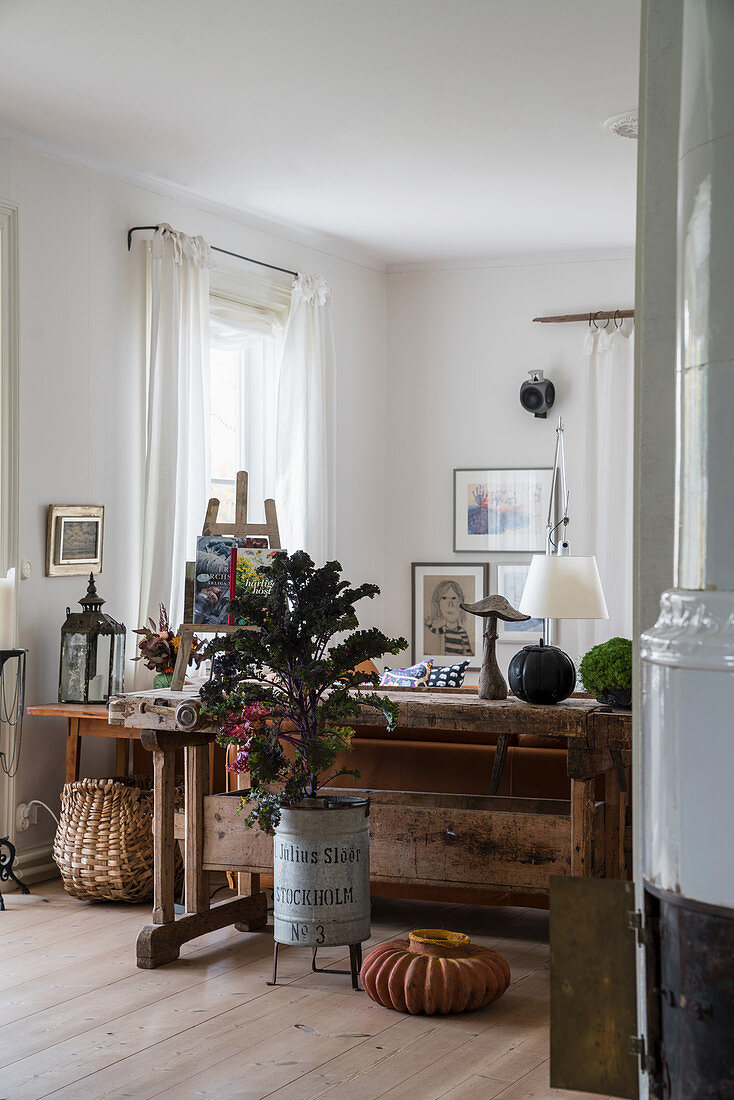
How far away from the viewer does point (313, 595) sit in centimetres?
361

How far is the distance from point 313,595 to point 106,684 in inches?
75.9

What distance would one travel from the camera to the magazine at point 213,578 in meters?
4.65

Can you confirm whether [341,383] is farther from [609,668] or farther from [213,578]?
[609,668]

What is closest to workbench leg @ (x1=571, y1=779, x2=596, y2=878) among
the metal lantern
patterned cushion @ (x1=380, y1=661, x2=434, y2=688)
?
patterned cushion @ (x1=380, y1=661, x2=434, y2=688)

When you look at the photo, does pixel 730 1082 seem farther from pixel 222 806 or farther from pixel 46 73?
pixel 46 73

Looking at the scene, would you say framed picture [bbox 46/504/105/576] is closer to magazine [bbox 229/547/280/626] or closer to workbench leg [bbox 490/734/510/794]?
magazine [bbox 229/547/280/626]

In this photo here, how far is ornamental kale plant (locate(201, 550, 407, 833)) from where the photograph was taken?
3.60m

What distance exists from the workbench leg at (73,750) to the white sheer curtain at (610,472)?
122 inches

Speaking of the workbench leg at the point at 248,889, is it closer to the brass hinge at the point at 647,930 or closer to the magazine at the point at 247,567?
the magazine at the point at 247,567

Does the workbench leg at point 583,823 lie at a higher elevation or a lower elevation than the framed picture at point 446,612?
lower

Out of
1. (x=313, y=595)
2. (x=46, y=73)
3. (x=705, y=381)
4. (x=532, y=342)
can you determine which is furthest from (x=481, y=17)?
(x=532, y=342)

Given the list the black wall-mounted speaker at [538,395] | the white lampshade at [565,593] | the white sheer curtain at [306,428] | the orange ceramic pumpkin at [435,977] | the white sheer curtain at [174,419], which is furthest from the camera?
the black wall-mounted speaker at [538,395]

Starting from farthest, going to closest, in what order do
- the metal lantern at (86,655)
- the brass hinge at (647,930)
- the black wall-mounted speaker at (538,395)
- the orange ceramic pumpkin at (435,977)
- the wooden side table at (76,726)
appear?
the black wall-mounted speaker at (538,395), the metal lantern at (86,655), the wooden side table at (76,726), the orange ceramic pumpkin at (435,977), the brass hinge at (647,930)

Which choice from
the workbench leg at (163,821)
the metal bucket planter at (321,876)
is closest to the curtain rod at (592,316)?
the workbench leg at (163,821)
